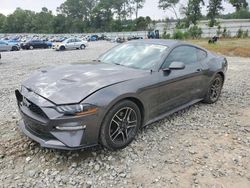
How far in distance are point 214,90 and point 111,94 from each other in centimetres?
312

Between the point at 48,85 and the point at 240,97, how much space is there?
15.1 feet

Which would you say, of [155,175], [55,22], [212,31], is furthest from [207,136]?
[55,22]

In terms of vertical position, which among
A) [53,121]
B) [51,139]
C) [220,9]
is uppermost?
[220,9]

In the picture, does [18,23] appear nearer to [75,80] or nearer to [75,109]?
[75,80]

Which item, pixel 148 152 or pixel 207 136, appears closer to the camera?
pixel 148 152

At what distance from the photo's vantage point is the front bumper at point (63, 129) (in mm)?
3004

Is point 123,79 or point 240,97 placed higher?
point 123,79

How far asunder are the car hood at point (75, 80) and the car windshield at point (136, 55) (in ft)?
0.71

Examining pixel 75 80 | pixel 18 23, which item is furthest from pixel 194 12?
pixel 18 23

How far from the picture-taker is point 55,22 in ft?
310

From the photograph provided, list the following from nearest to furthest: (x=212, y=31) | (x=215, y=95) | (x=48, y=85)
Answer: (x=48, y=85) < (x=215, y=95) < (x=212, y=31)

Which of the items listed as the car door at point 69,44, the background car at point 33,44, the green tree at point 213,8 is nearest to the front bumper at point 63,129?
the car door at point 69,44

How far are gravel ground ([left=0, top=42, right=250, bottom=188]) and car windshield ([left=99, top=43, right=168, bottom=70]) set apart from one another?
1.06m

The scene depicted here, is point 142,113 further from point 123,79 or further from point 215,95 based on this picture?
point 215,95
